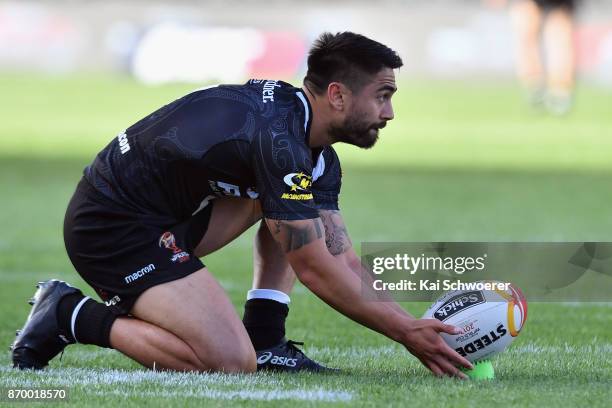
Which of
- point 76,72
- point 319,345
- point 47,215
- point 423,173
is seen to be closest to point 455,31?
point 76,72

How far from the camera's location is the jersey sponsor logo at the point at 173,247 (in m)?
4.71

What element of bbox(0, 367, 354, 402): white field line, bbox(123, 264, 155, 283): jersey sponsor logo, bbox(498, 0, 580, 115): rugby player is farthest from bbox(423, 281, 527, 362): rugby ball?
bbox(498, 0, 580, 115): rugby player

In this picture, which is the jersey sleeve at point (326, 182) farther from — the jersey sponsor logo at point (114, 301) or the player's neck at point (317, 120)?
the jersey sponsor logo at point (114, 301)

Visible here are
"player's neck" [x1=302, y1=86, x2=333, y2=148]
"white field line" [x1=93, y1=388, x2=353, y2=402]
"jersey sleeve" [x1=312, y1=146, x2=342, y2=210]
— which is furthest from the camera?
"jersey sleeve" [x1=312, y1=146, x2=342, y2=210]

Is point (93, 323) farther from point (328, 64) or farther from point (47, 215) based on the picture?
point (47, 215)

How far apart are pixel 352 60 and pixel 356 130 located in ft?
0.87

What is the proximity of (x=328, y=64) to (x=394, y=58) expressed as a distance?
249 mm

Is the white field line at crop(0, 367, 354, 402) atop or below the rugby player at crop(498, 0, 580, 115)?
below

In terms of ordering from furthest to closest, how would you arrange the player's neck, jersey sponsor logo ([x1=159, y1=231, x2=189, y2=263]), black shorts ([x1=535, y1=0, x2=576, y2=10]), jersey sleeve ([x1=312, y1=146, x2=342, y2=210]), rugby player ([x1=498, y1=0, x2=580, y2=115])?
black shorts ([x1=535, y1=0, x2=576, y2=10])
rugby player ([x1=498, y1=0, x2=580, y2=115])
jersey sleeve ([x1=312, y1=146, x2=342, y2=210])
jersey sponsor logo ([x1=159, y1=231, x2=189, y2=263])
the player's neck

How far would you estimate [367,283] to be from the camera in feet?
14.9

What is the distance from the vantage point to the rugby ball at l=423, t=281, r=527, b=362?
4484 mm

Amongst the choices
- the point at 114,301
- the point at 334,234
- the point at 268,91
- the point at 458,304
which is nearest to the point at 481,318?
the point at 458,304

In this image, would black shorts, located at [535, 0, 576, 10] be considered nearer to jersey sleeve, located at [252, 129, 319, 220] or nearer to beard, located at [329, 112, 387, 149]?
beard, located at [329, 112, 387, 149]

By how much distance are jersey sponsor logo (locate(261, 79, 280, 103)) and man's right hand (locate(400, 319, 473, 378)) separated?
1.00 metres
